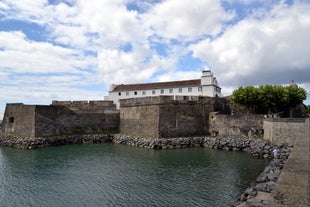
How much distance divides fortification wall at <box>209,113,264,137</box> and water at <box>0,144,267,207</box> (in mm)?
3294

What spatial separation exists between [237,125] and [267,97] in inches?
191

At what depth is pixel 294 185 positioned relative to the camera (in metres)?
5.84

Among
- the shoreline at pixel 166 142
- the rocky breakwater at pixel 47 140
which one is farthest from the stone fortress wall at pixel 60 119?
the shoreline at pixel 166 142

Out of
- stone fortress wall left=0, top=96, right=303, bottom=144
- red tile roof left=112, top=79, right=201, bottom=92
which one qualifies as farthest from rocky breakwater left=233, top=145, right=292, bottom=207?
red tile roof left=112, top=79, right=201, bottom=92

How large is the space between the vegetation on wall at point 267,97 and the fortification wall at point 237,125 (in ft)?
11.0

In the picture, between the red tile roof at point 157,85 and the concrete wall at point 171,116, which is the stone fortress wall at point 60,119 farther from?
the red tile roof at point 157,85

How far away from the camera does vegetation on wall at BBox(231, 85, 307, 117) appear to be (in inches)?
960

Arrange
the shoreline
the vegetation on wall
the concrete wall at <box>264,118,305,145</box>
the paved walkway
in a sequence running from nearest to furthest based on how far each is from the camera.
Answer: the paved walkway < the concrete wall at <box>264,118,305,145</box> < the shoreline < the vegetation on wall

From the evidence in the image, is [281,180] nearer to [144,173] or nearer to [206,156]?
[144,173]

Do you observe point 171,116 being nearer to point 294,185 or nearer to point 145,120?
point 145,120

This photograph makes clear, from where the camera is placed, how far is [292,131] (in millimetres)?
17281

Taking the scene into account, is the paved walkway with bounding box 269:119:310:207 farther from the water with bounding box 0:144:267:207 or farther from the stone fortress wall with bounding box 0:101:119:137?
the stone fortress wall with bounding box 0:101:119:137

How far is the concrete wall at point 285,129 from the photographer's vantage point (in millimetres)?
17125

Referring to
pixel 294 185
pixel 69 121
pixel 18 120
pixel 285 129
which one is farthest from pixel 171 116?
pixel 294 185
